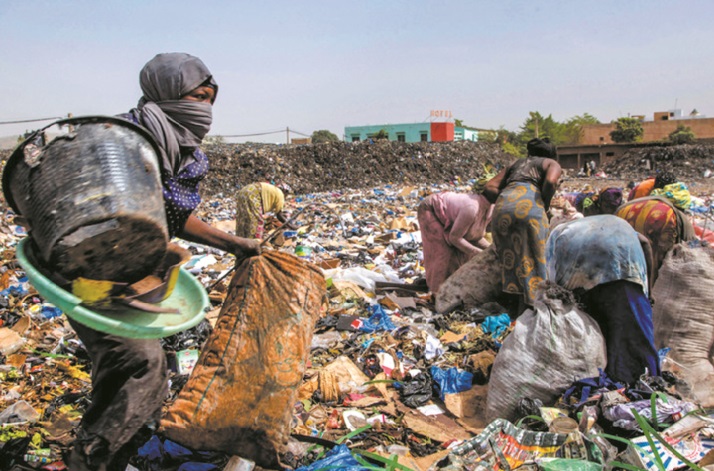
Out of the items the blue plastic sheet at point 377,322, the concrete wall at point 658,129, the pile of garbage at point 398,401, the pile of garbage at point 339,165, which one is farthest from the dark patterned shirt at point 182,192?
the concrete wall at point 658,129

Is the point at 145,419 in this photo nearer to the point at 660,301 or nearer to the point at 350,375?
the point at 350,375

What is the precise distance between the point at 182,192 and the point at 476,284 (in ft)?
10.2

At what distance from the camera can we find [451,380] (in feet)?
9.93

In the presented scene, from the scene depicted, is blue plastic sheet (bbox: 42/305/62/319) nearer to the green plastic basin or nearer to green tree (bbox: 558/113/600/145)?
the green plastic basin

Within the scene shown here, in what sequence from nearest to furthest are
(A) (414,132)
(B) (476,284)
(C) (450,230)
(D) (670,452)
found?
1. (D) (670,452)
2. (B) (476,284)
3. (C) (450,230)
4. (A) (414,132)

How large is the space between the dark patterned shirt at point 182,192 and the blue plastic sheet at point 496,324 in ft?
8.67

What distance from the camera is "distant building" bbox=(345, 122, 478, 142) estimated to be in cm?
4647

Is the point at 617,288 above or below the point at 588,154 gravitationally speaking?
below

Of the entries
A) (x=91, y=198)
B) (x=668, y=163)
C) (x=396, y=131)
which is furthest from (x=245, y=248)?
(x=396, y=131)

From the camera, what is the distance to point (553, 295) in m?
2.52

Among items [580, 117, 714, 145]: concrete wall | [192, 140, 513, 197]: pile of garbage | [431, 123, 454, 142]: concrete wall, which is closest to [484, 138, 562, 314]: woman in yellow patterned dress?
[192, 140, 513, 197]: pile of garbage

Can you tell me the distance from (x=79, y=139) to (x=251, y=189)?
13.1 ft

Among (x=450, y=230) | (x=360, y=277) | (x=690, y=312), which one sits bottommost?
(x=360, y=277)

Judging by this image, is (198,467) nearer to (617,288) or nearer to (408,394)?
(408,394)
